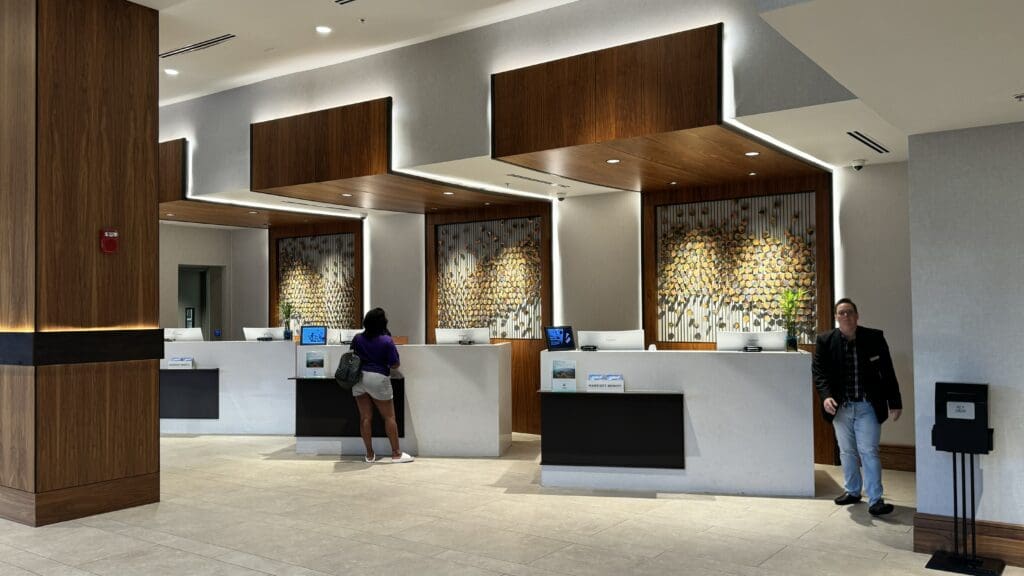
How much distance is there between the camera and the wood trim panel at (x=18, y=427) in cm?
557

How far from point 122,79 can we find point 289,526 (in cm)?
360

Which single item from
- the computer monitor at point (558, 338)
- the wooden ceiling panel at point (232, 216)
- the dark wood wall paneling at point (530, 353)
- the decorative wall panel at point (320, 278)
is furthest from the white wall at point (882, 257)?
the wooden ceiling panel at point (232, 216)

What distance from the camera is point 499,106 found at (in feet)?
22.4

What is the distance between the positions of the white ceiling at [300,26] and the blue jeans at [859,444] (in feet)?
13.5

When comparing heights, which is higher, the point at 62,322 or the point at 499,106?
the point at 499,106

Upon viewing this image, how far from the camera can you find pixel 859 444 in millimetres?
6109

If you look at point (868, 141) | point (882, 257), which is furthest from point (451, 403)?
point (868, 141)

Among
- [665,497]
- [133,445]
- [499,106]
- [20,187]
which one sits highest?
[499,106]

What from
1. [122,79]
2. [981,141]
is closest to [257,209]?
[122,79]

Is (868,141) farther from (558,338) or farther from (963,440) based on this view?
(558,338)

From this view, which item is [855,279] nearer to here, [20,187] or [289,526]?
[289,526]

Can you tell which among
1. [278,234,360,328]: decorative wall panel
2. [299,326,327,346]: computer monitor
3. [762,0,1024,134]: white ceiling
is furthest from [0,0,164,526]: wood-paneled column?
[278,234,360,328]: decorative wall panel

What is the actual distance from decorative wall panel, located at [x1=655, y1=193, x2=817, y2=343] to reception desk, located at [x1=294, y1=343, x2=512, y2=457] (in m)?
2.17

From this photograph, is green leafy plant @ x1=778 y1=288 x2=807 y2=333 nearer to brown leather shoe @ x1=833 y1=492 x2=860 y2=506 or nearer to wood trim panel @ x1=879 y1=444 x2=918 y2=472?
wood trim panel @ x1=879 y1=444 x2=918 y2=472
